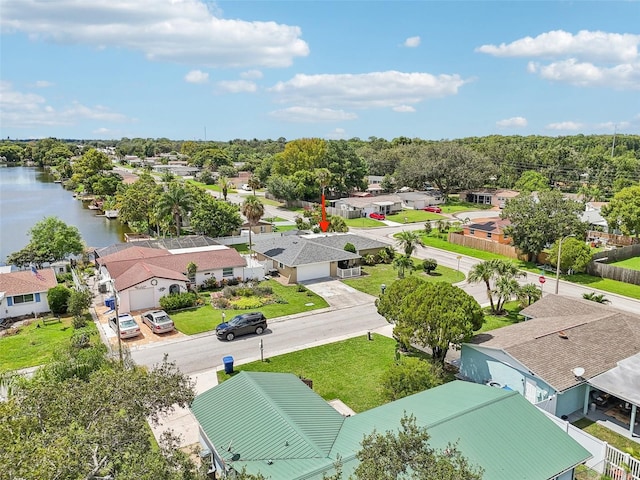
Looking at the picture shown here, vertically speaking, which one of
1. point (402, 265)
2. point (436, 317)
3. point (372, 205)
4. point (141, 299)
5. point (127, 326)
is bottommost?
point (127, 326)

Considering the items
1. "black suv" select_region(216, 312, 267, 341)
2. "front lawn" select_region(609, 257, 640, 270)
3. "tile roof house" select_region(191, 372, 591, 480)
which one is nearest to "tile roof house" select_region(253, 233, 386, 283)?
"black suv" select_region(216, 312, 267, 341)

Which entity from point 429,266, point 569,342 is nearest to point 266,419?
point 569,342

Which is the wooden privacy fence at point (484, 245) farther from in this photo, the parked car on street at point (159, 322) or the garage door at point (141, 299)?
the garage door at point (141, 299)

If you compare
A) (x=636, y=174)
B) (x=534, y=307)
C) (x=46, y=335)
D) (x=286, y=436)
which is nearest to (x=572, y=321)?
(x=534, y=307)

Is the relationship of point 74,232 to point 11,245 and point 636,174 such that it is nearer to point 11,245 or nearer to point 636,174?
point 11,245

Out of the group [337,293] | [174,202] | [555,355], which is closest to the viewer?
[555,355]

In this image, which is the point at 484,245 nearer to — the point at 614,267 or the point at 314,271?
the point at 614,267

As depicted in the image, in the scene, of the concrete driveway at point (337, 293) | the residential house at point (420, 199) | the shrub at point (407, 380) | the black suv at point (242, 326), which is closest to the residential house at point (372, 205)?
the residential house at point (420, 199)

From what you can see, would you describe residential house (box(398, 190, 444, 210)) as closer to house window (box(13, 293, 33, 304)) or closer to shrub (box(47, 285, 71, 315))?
shrub (box(47, 285, 71, 315))
